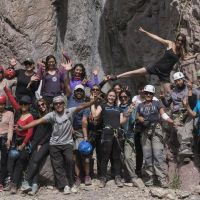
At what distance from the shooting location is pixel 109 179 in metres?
10.1

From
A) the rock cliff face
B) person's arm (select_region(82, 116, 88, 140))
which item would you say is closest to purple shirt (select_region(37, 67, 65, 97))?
person's arm (select_region(82, 116, 88, 140))

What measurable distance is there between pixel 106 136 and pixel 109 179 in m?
1.14

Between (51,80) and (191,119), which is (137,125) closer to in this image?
(191,119)

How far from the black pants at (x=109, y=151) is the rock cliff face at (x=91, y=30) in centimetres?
455

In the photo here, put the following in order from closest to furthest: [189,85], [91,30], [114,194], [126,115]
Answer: [114,194]
[126,115]
[189,85]
[91,30]

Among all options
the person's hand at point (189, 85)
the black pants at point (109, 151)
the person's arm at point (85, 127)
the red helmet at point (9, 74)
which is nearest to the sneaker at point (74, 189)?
the black pants at point (109, 151)

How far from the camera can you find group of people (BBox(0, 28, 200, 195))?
943 centimetres

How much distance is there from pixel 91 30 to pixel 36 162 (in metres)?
9.29

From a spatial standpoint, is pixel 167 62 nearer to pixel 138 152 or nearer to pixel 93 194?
pixel 138 152

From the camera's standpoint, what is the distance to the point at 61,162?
9.46 m

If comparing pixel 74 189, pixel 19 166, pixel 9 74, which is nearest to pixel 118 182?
pixel 74 189

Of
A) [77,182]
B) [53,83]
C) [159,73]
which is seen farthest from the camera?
[159,73]

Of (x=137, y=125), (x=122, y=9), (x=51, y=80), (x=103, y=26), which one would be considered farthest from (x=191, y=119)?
(x=103, y=26)

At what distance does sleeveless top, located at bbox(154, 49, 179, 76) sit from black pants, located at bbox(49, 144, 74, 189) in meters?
2.94
